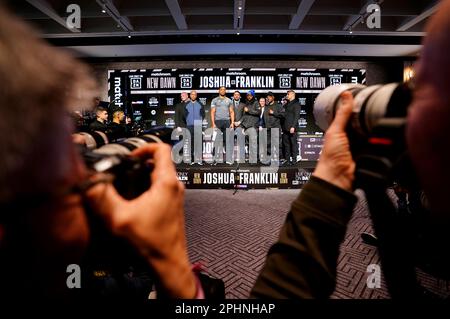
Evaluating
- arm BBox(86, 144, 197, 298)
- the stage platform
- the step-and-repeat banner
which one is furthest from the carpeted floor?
the step-and-repeat banner

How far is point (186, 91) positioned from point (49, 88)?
7580 millimetres

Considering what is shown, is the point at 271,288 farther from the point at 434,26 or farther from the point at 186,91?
the point at 186,91

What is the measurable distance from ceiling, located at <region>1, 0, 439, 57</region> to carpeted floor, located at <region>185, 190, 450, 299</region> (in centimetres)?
335

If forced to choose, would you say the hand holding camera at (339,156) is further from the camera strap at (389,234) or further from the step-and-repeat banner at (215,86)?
the step-and-repeat banner at (215,86)

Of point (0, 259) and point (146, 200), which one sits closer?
point (0, 259)

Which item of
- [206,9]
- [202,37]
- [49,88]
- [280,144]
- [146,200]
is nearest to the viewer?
[49,88]

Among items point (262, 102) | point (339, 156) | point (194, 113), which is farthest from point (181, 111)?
point (339, 156)

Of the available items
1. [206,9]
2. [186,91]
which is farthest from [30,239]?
[186,91]

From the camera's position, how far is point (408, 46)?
6.15m

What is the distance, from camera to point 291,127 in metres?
6.63

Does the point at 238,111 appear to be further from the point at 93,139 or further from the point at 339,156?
the point at 339,156

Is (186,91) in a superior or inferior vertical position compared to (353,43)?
inferior

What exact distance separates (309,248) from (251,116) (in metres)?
6.57

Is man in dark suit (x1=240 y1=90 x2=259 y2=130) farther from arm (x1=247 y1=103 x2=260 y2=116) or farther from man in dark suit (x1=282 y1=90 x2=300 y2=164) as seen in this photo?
man in dark suit (x1=282 y1=90 x2=300 y2=164)
